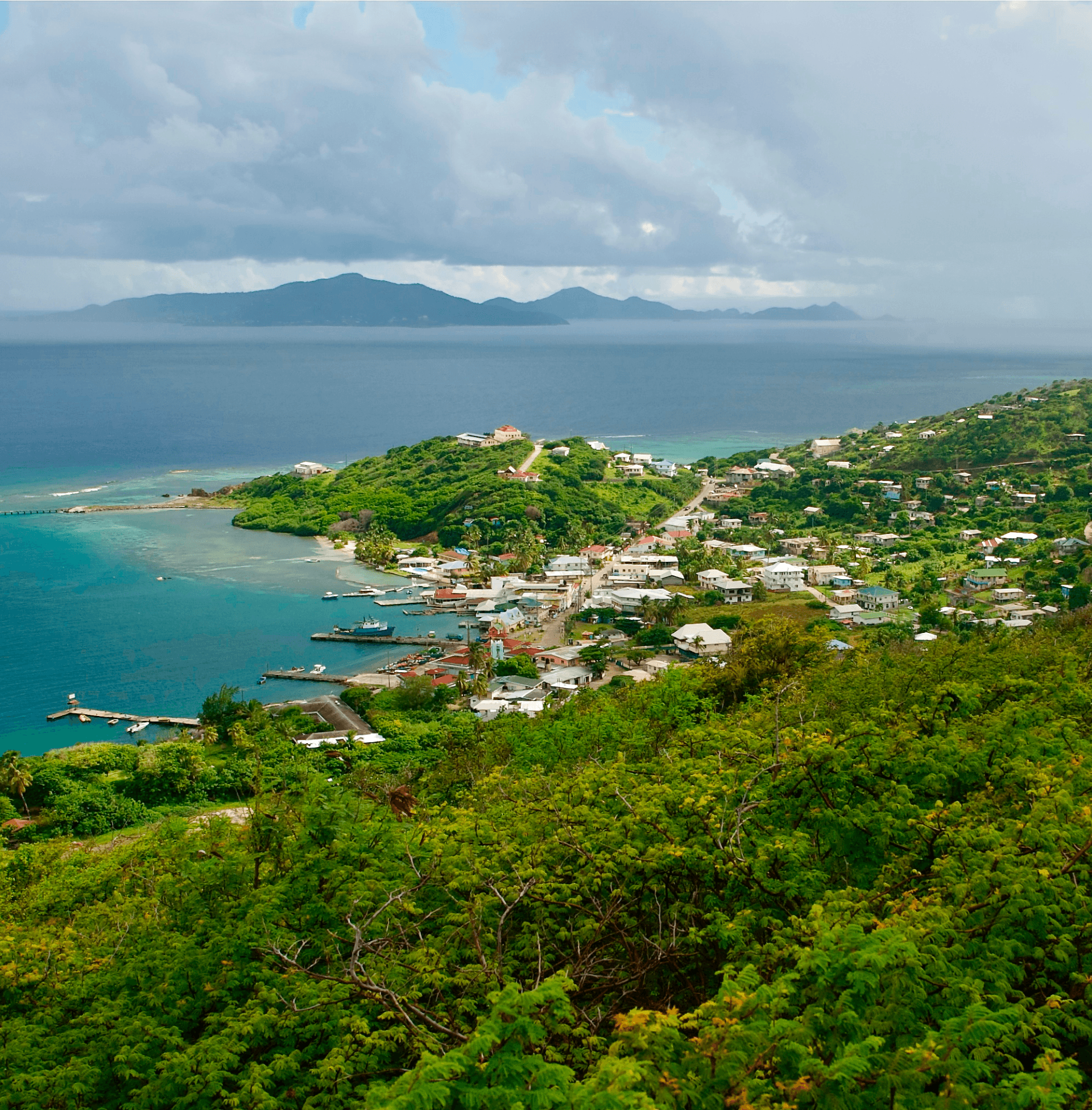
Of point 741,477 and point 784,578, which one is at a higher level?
point 741,477

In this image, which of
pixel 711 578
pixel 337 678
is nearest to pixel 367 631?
pixel 337 678

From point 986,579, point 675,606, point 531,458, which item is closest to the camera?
point 675,606

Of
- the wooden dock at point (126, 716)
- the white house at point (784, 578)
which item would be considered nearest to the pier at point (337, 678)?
the wooden dock at point (126, 716)

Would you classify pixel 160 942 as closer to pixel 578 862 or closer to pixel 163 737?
pixel 578 862

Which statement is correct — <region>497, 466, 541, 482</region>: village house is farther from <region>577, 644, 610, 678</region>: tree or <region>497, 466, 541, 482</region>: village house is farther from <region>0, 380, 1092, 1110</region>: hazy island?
<region>0, 380, 1092, 1110</region>: hazy island

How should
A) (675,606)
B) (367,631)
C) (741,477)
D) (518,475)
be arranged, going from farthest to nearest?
(741,477) → (518,475) → (675,606) → (367,631)

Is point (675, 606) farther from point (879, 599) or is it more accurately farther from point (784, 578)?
point (879, 599)

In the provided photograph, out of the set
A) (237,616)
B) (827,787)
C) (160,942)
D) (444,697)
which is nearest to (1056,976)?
(827,787)
